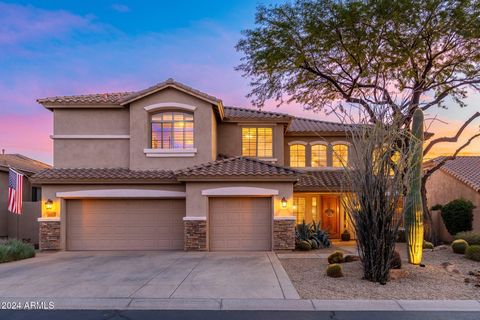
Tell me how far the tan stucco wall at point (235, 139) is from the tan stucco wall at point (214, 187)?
4300 millimetres

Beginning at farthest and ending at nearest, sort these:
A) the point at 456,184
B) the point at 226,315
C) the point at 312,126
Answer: the point at 312,126 < the point at 456,184 < the point at 226,315

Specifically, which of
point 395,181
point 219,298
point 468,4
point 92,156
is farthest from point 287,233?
point 468,4

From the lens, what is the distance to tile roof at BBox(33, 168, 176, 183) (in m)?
17.1

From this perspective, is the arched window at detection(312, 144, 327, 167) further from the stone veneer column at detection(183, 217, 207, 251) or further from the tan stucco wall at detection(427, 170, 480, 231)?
the stone veneer column at detection(183, 217, 207, 251)

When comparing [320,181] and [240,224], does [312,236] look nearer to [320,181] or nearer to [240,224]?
[240,224]

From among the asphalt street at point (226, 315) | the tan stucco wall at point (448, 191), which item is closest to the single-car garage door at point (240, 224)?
the asphalt street at point (226, 315)

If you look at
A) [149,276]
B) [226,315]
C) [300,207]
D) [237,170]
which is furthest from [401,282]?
[300,207]

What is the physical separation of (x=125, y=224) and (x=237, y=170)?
5403 millimetres

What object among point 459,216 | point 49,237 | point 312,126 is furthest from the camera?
point 312,126

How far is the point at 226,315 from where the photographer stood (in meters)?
7.55

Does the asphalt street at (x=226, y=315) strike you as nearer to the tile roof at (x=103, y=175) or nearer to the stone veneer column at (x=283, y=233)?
the stone veneer column at (x=283, y=233)

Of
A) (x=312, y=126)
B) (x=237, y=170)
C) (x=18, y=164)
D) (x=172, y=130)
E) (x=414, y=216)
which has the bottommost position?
(x=414, y=216)

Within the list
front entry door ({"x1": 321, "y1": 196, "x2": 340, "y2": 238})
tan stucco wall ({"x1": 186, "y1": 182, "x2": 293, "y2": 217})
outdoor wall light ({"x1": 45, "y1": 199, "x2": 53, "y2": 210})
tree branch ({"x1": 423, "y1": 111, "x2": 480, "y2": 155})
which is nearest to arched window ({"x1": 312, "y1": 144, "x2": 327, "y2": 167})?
front entry door ({"x1": 321, "y1": 196, "x2": 340, "y2": 238})

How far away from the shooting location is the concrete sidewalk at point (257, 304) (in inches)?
314
